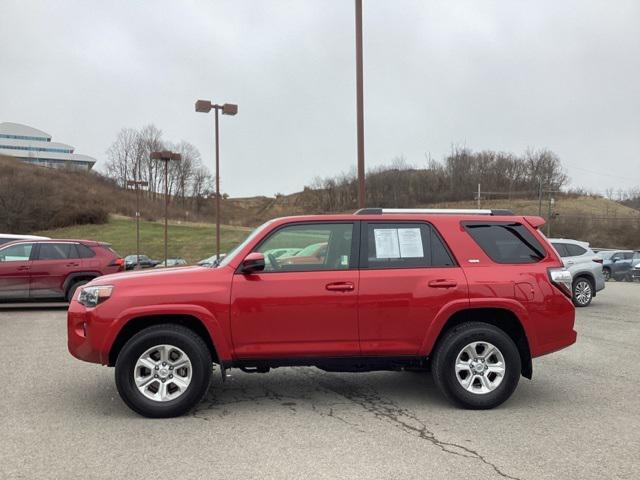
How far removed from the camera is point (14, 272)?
12859 millimetres

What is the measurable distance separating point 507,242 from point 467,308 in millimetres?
842

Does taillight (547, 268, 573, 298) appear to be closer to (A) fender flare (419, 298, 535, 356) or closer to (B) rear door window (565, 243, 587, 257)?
(A) fender flare (419, 298, 535, 356)

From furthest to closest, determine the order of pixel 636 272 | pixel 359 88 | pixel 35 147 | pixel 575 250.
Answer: pixel 35 147 < pixel 636 272 < pixel 575 250 < pixel 359 88

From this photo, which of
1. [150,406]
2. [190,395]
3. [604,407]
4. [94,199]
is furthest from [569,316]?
[94,199]

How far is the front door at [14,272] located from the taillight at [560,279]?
11636 millimetres

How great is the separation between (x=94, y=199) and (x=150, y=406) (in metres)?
89.8

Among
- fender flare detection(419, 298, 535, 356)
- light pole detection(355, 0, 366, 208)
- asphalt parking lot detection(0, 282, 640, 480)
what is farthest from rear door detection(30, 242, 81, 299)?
fender flare detection(419, 298, 535, 356)

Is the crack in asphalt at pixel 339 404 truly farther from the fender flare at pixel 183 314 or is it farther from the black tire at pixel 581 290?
the black tire at pixel 581 290

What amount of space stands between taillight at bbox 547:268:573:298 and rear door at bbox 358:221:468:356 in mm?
885

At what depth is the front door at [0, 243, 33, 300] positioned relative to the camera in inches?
504

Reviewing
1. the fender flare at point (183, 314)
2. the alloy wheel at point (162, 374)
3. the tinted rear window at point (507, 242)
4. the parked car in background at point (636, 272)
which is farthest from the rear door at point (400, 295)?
the parked car in background at point (636, 272)

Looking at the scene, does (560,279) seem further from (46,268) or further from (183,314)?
(46,268)

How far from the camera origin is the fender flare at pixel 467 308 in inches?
204

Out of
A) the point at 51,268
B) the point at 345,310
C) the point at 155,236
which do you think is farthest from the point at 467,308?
the point at 155,236
